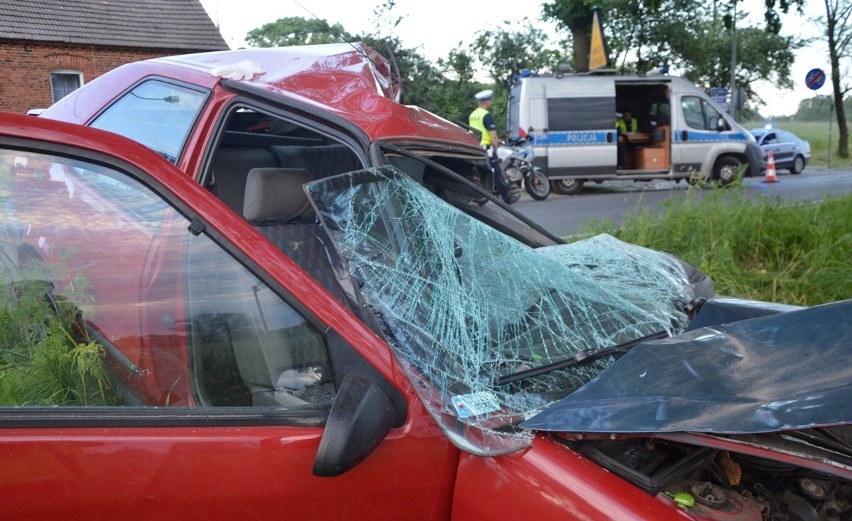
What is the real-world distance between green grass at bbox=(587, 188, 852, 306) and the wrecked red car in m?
3.77

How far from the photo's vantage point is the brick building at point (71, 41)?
71.1 feet

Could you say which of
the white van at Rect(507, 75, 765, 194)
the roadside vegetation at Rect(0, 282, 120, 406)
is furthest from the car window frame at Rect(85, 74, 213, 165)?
the white van at Rect(507, 75, 765, 194)

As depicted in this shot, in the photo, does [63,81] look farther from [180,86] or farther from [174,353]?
[174,353]

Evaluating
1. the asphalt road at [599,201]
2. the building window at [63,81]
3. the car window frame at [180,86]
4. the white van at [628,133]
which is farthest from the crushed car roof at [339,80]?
the building window at [63,81]

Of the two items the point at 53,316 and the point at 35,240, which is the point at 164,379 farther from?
the point at 35,240

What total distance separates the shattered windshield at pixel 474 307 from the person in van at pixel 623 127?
50.4 ft

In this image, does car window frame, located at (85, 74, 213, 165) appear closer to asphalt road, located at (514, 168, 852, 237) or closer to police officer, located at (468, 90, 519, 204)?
asphalt road, located at (514, 168, 852, 237)

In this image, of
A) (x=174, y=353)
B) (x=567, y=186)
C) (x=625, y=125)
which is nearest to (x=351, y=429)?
(x=174, y=353)

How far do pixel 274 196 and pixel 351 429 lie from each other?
131 centimetres

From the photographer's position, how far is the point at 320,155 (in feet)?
12.0

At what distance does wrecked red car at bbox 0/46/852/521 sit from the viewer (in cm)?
158

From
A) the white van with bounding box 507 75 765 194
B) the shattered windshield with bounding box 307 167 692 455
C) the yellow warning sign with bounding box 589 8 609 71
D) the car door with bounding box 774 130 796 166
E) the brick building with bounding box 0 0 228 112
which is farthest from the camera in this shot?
the car door with bounding box 774 130 796 166

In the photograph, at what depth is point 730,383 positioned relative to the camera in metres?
1.83

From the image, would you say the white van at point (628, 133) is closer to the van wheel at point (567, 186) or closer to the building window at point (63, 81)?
the van wheel at point (567, 186)
